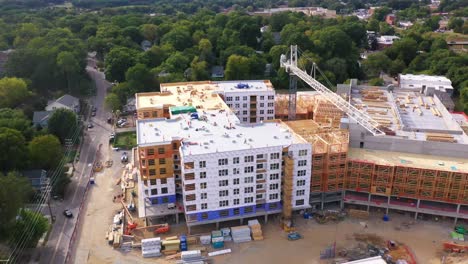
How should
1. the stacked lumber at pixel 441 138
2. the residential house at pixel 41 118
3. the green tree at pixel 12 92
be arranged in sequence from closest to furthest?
the stacked lumber at pixel 441 138 < the residential house at pixel 41 118 < the green tree at pixel 12 92

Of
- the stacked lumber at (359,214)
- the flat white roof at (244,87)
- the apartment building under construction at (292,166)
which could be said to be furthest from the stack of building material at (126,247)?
the flat white roof at (244,87)

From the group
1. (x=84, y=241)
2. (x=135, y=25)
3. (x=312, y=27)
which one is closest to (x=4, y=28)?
(x=135, y=25)

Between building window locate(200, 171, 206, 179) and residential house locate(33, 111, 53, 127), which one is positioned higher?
building window locate(200, 171, 206, 179)

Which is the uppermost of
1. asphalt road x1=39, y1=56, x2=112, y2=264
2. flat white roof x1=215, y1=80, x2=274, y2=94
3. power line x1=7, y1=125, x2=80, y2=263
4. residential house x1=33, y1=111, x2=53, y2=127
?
flat white roof x1=215, y1=80, x2=274, y2=94

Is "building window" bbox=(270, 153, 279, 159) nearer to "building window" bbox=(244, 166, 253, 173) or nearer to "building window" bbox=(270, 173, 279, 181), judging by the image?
"building window" bbox=(270, 173, 279, 181)

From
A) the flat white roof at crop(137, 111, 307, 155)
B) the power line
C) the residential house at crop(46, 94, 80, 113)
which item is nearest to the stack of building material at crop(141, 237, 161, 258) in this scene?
the flat white roof at crop(137, 111, 307, 155)

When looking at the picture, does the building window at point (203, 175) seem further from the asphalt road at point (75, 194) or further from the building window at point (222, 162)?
the asphalt road at point (75, 194)
